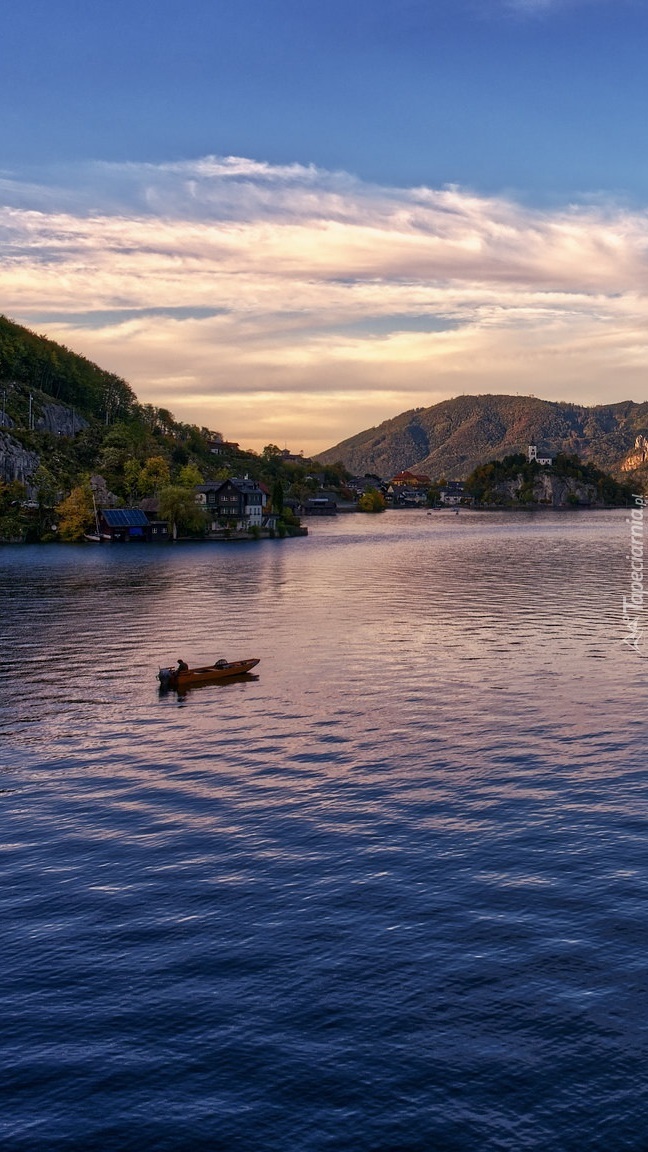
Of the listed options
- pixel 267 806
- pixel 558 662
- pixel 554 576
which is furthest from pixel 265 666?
pixel 554 576

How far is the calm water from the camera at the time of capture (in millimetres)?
21750

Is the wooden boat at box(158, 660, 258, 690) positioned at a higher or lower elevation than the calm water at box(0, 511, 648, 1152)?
higher

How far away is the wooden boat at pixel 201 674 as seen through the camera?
214ft

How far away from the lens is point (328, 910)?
31266mm

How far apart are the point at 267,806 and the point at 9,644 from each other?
50.6 m

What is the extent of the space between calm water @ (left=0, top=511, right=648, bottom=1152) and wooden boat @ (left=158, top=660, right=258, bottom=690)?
1344 millimetres

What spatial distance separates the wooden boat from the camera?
65.4 meters

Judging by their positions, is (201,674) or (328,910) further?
(201,674)

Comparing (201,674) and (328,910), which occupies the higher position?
(201,674)

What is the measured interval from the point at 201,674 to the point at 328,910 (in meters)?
36.5

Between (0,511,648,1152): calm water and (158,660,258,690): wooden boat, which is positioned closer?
(0,511,648,1152): calm water

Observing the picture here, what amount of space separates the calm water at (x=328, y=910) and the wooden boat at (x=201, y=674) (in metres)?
1.34

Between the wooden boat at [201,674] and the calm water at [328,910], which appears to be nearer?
the calm water at [328,910]

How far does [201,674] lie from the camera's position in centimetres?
6650
